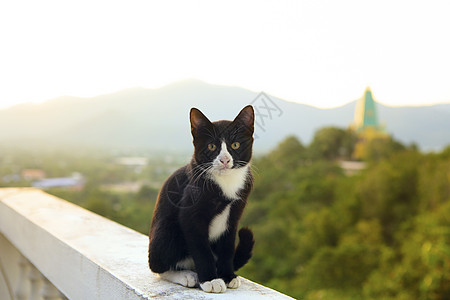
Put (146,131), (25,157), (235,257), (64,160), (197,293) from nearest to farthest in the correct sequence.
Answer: (197,293) < (235,257) < (146,131) < (25,157) < (64,160)

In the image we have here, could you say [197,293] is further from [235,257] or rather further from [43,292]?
[43,292]

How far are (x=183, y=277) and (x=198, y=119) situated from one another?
32cm

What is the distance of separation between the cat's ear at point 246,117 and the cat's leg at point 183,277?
0.31m

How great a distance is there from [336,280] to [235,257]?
27.6ft

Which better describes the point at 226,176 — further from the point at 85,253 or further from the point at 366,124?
the point at 366,124

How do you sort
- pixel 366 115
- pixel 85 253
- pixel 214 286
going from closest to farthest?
pixel 214 286 < pixel 85 253 < pixel 366 115

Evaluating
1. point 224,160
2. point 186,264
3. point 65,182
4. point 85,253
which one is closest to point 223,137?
point 224,160

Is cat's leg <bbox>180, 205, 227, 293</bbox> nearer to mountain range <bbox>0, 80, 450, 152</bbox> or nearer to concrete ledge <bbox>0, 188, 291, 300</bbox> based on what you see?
concrete ledge <bbox>0, 188, 291, 300</bbox>

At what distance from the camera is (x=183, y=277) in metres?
0.87

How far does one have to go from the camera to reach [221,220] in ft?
2.80

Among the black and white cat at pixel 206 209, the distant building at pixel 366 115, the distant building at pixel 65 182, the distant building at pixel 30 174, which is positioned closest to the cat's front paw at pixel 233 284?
the black and white cat at pixel 206 209

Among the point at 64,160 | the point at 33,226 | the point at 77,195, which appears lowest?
the point at 77,195

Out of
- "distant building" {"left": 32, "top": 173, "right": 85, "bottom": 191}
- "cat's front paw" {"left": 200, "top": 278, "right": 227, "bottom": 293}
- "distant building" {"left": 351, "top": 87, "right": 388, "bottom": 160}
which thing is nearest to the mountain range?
"distant building" {"left": 32, "top": 173, "right": 85, "bottom": 191}

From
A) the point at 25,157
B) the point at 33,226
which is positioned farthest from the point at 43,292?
the point at 25,157
